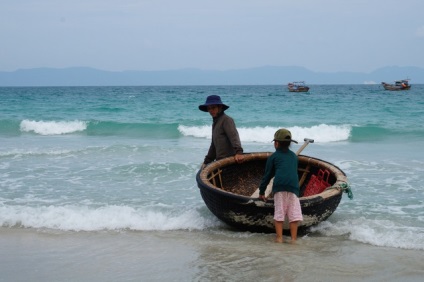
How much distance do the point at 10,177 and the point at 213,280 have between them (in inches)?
244

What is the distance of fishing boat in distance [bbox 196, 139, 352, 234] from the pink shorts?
0.09 metres

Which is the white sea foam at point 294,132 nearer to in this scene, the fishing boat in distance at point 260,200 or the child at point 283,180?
the fishing boat in distance at point 260,200

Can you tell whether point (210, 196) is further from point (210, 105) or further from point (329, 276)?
point (329, 276)

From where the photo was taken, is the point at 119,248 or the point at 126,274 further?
the point at 119,248

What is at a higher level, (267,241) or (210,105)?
(210,105)

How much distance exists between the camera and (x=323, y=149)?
12.9m

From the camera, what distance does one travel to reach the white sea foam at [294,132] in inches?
641

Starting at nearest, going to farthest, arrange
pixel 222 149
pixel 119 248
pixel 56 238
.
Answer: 1. pixel 119 248
2. pixel 56 238
3. pixel 222 149

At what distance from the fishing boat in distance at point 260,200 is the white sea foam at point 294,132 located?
9783 mm

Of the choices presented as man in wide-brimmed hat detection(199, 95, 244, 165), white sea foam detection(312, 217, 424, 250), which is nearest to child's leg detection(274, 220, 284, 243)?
white sea foam detection(312, 217, 424, 250)

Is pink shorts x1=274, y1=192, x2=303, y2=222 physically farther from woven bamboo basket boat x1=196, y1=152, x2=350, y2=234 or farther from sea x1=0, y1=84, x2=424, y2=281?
sea x1=0, y1=84, x2=424, y2=281

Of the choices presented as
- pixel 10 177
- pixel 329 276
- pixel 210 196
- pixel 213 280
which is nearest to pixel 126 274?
pixel 213 280

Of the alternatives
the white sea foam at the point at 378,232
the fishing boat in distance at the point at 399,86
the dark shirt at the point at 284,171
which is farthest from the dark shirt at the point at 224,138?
the fishing boat in distance at the point at 399,86

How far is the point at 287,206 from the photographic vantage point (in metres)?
4.91
